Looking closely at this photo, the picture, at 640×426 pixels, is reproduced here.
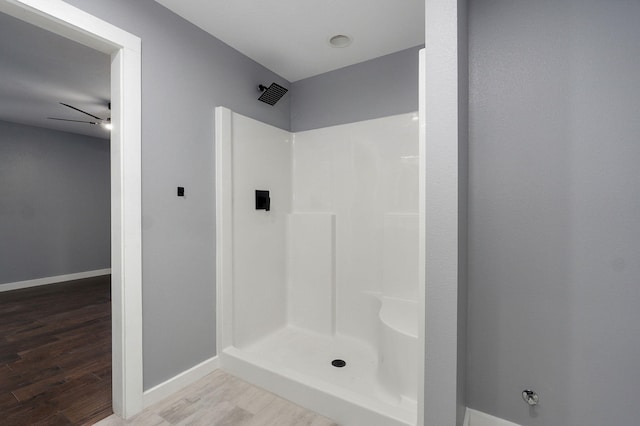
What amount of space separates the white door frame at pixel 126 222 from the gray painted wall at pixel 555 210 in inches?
78.6

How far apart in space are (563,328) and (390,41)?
2245 mm

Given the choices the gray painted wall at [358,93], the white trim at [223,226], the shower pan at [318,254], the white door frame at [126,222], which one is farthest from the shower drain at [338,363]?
the gray painted wall at [358,93]

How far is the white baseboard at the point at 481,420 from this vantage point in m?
1.57

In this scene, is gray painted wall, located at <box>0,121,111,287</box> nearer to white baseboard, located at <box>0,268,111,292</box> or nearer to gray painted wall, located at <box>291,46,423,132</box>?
white baseboard, located at <box>0,268,111,292</box>

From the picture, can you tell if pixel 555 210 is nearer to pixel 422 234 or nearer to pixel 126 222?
pixel 422 234

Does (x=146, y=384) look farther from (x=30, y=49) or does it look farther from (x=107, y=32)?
(x=30, y=49)

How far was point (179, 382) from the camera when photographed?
76.2 inches

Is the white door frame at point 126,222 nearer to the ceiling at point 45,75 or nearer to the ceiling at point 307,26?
the ceiling at point 307,26

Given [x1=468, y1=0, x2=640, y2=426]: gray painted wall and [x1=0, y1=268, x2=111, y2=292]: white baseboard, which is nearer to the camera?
[x1=468, y1=0, x2=640, y2=426]: gray painted wall

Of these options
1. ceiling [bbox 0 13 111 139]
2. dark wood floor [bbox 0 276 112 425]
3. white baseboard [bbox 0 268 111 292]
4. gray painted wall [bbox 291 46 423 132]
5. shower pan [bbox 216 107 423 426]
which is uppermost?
ceiling [bbox 0 13 111 139]

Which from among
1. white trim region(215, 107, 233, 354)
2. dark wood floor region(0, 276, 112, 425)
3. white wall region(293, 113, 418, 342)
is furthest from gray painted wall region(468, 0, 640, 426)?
dark wood floor region(0, 276, 112, 425)

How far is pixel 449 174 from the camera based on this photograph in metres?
1.26

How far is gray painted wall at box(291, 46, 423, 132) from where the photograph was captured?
2377mm

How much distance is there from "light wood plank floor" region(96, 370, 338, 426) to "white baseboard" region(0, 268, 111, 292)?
4650mm
